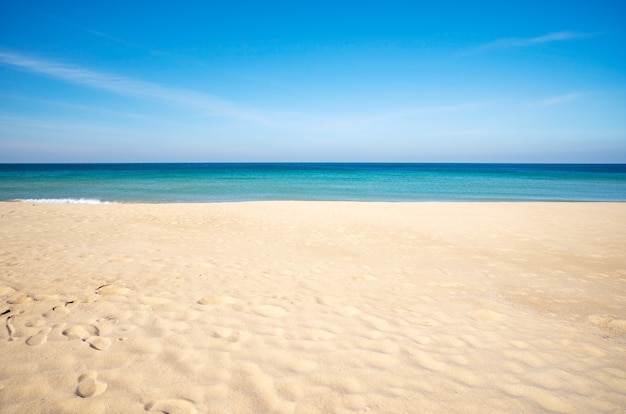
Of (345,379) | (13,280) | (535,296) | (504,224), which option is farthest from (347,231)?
(13,280)

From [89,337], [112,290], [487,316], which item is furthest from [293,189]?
[89,337]

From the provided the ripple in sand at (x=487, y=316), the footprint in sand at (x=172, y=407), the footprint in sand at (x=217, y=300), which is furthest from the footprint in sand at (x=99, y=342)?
the ripple in sand at (x=487, y=316)

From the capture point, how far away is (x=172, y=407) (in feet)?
7.27

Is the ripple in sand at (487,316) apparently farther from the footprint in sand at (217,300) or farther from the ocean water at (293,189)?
the ocean water at (293,189)

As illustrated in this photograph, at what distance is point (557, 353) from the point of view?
3.12 metres

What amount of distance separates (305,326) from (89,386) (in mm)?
2037

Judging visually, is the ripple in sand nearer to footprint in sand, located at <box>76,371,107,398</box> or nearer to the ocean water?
footprint in sand, located at <box>76,371,107,398</box>

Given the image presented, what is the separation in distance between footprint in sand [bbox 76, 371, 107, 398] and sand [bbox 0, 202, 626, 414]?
0.01 metres

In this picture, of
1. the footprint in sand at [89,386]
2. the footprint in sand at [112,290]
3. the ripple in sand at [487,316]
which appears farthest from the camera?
the footprint in sand at [112,290]

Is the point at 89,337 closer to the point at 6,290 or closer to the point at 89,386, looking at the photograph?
the point at 89,386

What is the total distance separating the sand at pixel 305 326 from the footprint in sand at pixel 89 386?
1 centimetres

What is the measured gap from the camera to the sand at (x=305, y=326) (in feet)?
7.86

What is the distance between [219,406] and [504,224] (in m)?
11.1

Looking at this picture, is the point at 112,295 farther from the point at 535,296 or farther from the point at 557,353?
the point at 535,296
